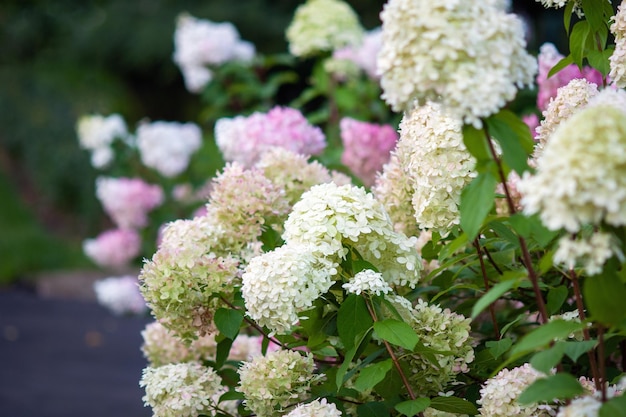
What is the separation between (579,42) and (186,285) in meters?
0.86

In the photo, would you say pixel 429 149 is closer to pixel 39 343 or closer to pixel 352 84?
pixel 352 84

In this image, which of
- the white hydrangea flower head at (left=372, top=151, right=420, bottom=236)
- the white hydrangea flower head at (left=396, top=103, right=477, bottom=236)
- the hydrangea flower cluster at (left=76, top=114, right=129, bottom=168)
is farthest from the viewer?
the hydrangea flower cluster at (left=76, top=114, right=129, bottom=168)

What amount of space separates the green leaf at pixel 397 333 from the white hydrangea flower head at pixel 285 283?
112mm

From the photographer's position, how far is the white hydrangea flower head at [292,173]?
81.9 inches

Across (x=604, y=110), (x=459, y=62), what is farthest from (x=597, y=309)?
(x=459, y=62)

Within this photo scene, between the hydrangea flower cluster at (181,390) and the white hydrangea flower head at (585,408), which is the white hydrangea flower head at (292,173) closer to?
the hydrangea flower cluster at (181,390)

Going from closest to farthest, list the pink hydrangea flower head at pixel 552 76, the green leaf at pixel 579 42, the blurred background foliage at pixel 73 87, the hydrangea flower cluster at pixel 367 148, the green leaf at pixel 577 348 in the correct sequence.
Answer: the green leaf at pixel 577 348
the green leaf at pixel 579 42
the pink hydrangea flower head at pixel 552 76
the hydrangea flower cluster at pixel 367 148
the blurred background foliage at pixel 73 87

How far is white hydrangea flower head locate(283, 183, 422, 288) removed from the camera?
1537 mm

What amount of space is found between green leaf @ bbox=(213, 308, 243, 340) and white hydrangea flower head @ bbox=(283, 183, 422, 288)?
187 millimetres

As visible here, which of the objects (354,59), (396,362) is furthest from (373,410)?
(354,59)

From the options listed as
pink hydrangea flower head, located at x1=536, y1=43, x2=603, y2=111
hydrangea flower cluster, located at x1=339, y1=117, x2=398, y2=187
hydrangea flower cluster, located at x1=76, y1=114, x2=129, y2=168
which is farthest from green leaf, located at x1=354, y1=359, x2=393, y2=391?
hydrangea flower cluster, located at x1=76, y1=114, x2=129, y2=168

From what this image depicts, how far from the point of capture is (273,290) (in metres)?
1.46

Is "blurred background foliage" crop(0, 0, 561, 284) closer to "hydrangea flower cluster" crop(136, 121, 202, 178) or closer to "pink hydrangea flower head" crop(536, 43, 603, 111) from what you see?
"hydrangea flower cluster" crop(136, 121, 202, 178)

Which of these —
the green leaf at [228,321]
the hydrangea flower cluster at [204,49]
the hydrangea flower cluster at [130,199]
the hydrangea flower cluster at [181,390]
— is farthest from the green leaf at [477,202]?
the hydrangea flower cluster at [130,199]
